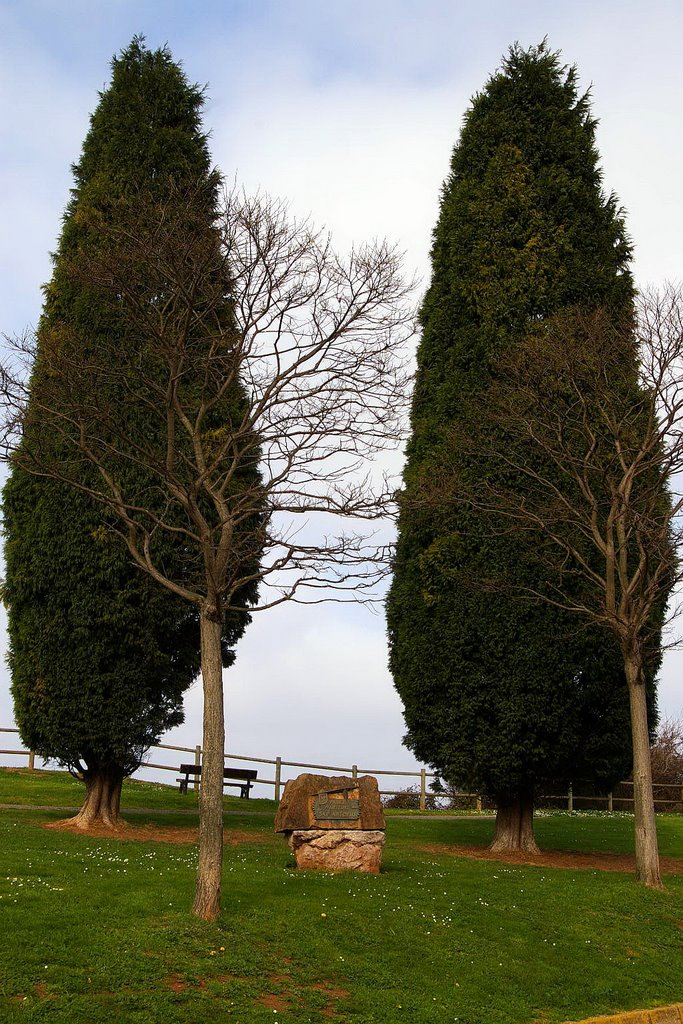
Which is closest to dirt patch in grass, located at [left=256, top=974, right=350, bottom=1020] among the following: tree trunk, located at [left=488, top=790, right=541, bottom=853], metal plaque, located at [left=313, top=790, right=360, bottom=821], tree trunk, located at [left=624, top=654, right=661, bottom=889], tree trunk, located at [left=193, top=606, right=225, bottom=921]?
tree trunk, located at [left=193, top=606, right=225, bottom=921]

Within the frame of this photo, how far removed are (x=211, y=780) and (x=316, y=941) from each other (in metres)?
2.10

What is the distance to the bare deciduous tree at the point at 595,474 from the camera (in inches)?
680

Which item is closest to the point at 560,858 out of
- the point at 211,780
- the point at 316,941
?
the point at 316,941

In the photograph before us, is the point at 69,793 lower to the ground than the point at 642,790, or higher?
lower

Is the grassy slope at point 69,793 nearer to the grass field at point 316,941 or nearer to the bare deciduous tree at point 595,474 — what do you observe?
the grass field at point 316,941

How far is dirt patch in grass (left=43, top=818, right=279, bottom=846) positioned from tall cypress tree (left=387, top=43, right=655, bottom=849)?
13.0ft

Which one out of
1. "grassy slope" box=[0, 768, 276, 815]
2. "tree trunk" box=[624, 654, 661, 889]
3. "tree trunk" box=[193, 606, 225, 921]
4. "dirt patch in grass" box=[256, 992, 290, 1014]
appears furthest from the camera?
"grassy slope" box=[0, 768, 276, 815]

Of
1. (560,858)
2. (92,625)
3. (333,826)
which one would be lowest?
(560,858)

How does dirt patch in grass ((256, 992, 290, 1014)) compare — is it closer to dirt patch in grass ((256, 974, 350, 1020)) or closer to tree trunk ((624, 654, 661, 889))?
dirt patch in grass ((256, 974, 350, 1020))

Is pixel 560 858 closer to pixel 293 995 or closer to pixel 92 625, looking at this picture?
pixel 92 625

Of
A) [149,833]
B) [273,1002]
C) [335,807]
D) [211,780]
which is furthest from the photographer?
[149,833]

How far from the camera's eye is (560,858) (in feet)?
65.2

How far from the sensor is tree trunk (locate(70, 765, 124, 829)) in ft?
63.6

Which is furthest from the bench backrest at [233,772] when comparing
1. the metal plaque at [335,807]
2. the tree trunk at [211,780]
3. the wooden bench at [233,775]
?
the tree trunk at [211,780]
